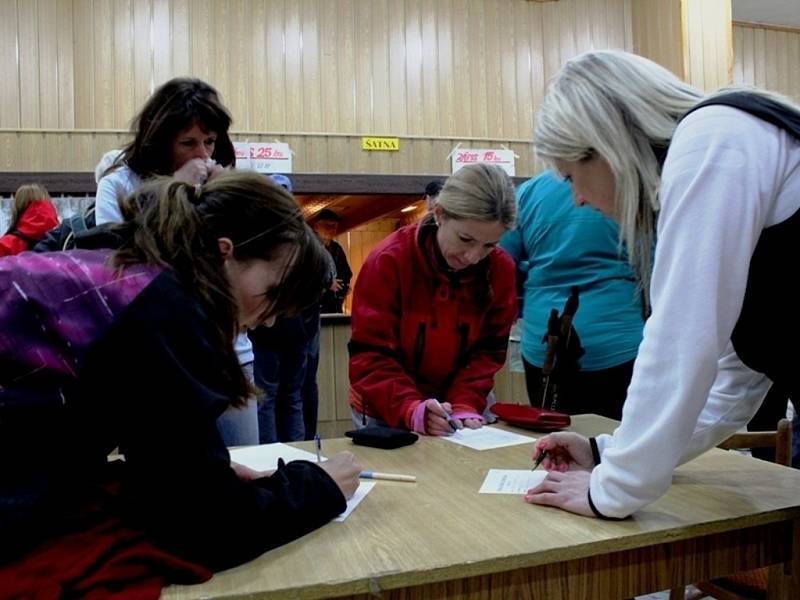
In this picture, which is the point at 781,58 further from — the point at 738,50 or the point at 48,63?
the point at 48,63

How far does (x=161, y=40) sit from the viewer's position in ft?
25.8

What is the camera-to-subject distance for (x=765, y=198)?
0.99 metres

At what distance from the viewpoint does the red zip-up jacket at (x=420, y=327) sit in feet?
6.43

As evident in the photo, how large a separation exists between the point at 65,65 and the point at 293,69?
95.2 inches

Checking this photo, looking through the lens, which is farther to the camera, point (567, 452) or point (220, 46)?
point (220, 46)

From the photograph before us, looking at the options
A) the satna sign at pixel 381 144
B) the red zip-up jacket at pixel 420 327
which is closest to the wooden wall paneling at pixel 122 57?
the satna sign at pixel 381 144

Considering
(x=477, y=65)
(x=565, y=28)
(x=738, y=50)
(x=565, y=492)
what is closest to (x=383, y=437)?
(x=565, y=492)

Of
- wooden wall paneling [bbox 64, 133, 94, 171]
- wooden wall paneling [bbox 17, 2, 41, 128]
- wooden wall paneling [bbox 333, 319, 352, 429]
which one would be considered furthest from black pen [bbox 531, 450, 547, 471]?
wooden wall paneling [bbox 17, 2, 41, 128]

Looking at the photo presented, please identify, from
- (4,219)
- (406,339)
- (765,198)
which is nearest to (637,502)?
(765,198)

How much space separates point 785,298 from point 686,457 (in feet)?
1.41

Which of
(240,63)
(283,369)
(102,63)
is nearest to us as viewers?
(283,369)

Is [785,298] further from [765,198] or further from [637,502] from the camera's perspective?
[637,502]

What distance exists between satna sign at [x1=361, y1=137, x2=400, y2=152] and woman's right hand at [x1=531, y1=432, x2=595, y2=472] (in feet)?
22.3

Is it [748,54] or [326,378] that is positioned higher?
[748,54]
